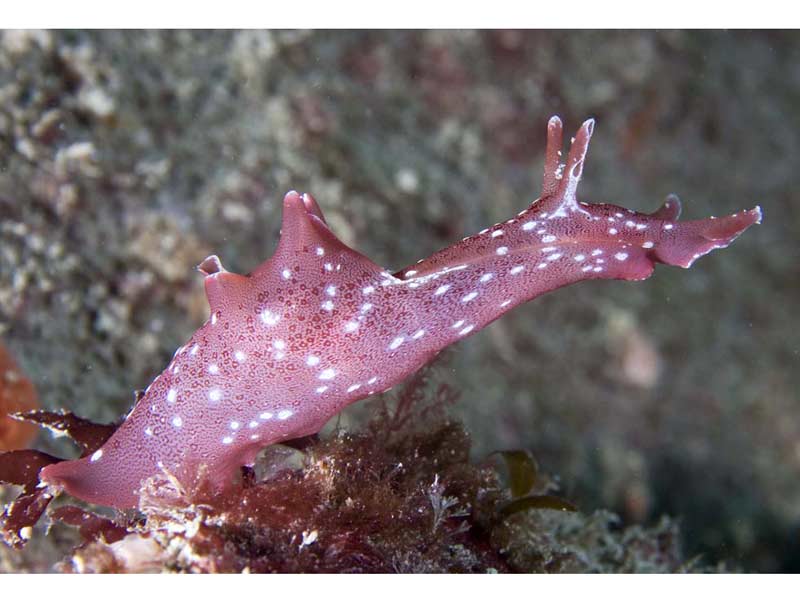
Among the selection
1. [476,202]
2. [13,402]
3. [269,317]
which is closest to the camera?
[269,317]

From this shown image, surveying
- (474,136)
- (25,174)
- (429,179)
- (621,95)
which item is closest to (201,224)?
(25,174)

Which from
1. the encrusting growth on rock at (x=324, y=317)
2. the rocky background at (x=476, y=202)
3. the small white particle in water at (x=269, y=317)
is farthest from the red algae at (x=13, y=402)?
the small white particle in water at (x=269, y=317)

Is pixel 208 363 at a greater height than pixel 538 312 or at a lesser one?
lesser

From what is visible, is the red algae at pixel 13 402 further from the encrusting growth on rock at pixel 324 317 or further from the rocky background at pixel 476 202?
the encrusting growth on rock at pixel 324 317

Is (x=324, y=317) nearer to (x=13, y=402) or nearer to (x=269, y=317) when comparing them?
(x=269, y=317)

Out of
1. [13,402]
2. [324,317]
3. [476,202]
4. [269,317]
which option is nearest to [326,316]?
[324,317]

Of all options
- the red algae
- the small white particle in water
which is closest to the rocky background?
the red algae

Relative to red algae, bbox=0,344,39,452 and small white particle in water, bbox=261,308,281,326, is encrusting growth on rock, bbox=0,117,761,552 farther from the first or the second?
red algae, bbox=0,344,39,452

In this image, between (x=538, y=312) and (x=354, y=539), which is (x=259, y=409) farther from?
(x=538, y=312)
